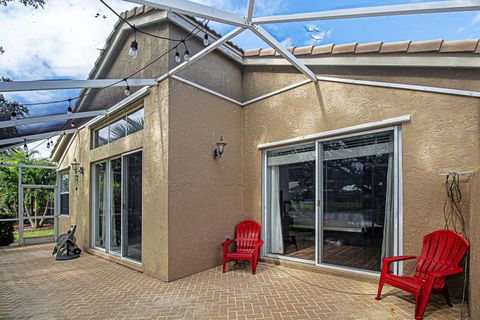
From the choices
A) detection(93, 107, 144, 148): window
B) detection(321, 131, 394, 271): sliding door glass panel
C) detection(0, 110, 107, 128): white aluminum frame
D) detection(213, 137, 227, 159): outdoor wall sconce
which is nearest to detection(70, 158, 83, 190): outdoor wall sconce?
detection(93, 107, 144, 148): window

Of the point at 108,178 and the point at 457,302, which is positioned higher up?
the point at 108,178

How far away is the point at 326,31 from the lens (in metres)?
4.13

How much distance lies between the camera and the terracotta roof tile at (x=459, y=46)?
369 centimetres

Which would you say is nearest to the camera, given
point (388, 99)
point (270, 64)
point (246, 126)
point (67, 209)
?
point (388, 99)

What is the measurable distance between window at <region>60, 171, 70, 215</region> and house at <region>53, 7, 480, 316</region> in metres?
3.84

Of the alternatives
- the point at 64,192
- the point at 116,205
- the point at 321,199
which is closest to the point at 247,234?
the point at 321,199

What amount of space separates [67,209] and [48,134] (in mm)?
3302

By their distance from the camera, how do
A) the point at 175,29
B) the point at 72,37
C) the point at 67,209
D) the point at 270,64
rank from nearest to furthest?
1. the point at 72,37
2. the point at 175,29
3. the point at 270,64
4. the point at 67,209

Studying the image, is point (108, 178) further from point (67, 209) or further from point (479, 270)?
point (479, 270)

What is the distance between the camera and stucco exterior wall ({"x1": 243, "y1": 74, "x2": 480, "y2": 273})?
375 cm

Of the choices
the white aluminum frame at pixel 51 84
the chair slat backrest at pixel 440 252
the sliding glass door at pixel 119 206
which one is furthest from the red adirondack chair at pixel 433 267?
the white aluminum frame at pixel 51 84

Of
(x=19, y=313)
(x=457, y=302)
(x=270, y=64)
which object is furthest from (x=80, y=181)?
(x=457, y=302)

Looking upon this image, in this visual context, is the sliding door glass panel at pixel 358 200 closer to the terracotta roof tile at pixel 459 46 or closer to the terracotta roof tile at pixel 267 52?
the terracotta roof tile at pixel 459 46

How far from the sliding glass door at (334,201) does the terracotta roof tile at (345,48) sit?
4.85ft
